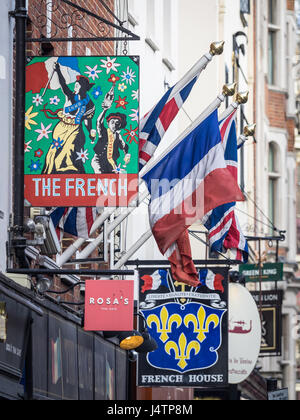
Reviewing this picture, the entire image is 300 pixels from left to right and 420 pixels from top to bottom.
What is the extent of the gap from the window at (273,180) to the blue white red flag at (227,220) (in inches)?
918

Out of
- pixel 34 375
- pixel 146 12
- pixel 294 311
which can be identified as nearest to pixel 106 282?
pixel 34 375

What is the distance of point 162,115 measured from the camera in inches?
651

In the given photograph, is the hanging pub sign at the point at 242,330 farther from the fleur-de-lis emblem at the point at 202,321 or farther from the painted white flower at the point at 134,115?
the painted white flower at the point at 134,115

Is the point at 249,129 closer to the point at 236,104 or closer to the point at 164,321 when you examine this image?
the point at 236,104

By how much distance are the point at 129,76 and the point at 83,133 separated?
2.39 feet

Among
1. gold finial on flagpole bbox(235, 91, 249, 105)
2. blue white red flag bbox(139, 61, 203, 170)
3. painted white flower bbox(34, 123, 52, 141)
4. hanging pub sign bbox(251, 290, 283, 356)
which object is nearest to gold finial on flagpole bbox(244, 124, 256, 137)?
gold finial on flagpole bbox(235, 91, 249, 105)

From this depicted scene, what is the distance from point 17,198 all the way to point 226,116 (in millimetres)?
4505

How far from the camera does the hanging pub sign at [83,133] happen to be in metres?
14.9

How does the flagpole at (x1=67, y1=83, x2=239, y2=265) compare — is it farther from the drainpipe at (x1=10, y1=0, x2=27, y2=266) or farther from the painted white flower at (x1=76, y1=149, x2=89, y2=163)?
the drainpipe at (x1=10, y1=0, x2=27, y2=266)

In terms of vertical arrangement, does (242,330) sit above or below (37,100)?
below

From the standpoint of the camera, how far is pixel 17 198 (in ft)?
48.7

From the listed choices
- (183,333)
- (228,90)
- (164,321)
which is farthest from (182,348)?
(228,90)

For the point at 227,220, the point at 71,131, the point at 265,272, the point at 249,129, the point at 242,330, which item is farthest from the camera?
the point at 265,272

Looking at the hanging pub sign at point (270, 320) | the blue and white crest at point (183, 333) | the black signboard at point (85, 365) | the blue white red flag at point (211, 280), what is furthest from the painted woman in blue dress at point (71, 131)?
the hanging pub sign at point (270, 320)
